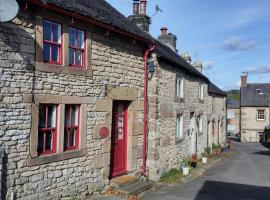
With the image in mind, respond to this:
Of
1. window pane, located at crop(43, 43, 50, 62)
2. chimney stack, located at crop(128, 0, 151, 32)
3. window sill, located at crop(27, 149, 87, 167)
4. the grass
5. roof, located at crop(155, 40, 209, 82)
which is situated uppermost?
chimney stack, located at crop(128, 0, 151, 32)

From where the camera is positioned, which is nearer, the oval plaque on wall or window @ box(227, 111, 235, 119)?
the oval plaque on wall

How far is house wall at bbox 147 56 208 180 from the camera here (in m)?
12.0

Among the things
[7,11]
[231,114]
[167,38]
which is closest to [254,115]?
[231,114]

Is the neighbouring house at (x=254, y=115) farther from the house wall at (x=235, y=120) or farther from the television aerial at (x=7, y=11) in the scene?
the television aerial at (x=7, y=11)

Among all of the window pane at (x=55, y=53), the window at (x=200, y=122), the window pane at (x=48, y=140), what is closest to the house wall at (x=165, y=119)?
the window at (x=200, y=122)

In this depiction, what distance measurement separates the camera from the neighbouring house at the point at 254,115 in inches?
1725

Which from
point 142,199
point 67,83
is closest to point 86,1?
point 67,83

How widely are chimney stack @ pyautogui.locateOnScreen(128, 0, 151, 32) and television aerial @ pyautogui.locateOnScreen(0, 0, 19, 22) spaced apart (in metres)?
7.84

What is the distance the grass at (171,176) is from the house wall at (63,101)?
1.49 metres

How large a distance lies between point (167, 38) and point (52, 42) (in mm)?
16086

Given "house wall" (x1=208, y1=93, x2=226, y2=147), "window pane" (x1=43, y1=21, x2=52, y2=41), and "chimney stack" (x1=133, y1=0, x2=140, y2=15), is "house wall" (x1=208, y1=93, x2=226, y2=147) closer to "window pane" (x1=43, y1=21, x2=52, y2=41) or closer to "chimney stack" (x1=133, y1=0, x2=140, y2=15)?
"chimney stack" (x1=133, y1=0, x2=140, y2=15)

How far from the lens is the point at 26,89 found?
24.0ft

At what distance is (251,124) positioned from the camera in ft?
145

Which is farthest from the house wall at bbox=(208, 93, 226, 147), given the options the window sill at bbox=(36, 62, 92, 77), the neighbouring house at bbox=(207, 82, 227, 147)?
the window sill at bbox=(36, 62, 92, 77)
